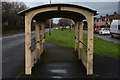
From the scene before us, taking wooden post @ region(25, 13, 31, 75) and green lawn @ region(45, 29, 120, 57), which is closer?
wooden post @ region(25, 13, 31, 75)

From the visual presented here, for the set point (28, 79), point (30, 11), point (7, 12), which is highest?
point (7, 12)

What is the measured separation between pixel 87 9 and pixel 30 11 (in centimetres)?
215

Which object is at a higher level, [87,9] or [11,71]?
[87,9]

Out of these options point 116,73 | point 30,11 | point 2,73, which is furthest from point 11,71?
point 116,73

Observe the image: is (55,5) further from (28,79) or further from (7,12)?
(7,12)

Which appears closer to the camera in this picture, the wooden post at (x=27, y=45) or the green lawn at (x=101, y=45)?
the wooden post at (x=27, y=45)

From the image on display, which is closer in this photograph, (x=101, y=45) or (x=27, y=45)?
(x=27, y=45)

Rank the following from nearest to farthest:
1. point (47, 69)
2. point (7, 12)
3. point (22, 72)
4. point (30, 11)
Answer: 1. point (30, 11)
2. point (22, 72)
3. point (47, 69)
4. point (7, 12)

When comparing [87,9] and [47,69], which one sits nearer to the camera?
[87,9]

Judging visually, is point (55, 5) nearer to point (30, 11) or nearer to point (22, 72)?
point (30, 11)

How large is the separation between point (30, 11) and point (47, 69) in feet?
8.34

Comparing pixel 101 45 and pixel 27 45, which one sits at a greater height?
pixel 27 45

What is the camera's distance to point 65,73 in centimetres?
572

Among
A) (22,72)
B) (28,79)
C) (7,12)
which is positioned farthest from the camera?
(7,12)
